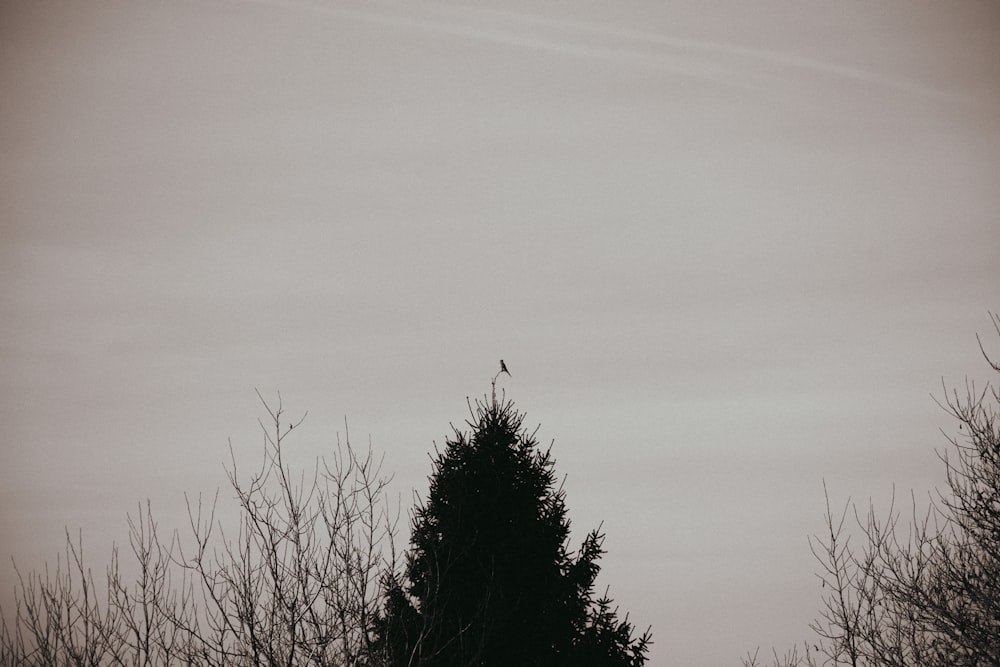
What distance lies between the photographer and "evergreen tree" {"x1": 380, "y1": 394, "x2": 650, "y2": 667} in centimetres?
1277

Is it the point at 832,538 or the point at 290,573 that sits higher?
the point at 832,538

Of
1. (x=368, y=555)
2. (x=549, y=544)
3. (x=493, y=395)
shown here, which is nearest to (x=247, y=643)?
(x=368, y=555)

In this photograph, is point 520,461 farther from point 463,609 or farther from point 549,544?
point 463,609

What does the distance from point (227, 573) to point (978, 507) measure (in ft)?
39.5

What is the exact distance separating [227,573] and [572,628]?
5.44 metres

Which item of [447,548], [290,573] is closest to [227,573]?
[290,573]

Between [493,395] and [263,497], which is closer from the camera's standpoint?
[263,497]

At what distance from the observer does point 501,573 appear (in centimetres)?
1318

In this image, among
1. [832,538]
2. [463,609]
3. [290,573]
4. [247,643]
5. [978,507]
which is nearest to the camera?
[247,643]

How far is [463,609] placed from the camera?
42.7 ft

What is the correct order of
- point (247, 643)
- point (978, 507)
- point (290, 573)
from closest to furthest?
point (247, 643) → point (290, 573) → point (978, 507)

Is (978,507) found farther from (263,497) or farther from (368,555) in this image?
(263,497)

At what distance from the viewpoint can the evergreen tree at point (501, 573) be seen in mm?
12773

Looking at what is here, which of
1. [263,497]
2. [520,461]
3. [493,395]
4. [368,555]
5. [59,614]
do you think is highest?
[493,395]
